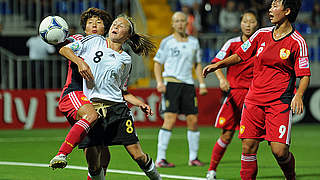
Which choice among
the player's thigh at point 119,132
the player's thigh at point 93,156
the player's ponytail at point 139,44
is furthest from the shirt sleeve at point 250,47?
the player's thigh at point 93,156

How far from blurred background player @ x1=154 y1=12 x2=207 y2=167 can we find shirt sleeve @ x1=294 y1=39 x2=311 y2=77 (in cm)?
385

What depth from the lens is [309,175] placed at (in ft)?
28.1

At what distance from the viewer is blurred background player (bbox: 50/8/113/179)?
6.07 meters

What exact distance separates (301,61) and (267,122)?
77cm

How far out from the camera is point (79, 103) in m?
6.38

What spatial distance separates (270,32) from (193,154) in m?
3.66

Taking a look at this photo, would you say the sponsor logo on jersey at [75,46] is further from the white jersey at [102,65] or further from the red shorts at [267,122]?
the red shorts at [267,122]

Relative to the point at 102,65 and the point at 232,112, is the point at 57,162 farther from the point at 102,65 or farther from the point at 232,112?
the point at 232,112

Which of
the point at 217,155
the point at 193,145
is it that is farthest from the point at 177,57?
the point at 217,155

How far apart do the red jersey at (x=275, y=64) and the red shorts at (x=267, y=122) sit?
8 cm

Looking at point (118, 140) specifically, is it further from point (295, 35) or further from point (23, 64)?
point (23, 64)

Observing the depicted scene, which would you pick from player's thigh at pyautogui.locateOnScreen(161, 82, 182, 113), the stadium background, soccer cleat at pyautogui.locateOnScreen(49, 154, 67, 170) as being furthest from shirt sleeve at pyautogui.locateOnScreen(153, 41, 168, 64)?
soccer cleat at pyautogui.locateOnScreen(49, 154, 67, 170)

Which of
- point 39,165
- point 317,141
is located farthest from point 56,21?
point 317,141

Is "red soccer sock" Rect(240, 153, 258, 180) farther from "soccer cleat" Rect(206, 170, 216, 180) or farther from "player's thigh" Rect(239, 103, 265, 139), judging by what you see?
"soccer cleat" Rect(206, 170, 216, 180)
